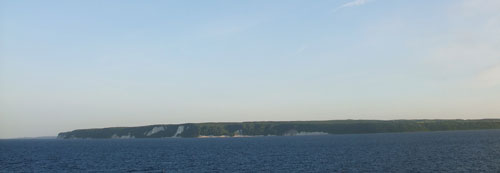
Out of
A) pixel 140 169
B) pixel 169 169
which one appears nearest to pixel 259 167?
pixel 169 169

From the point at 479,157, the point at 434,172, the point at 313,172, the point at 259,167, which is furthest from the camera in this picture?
the point at 479,157

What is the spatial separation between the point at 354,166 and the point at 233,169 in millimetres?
23315

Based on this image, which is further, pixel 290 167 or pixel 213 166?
pixel 213 166

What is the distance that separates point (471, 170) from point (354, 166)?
762 inches

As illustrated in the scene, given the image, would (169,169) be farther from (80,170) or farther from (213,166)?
(80,170)

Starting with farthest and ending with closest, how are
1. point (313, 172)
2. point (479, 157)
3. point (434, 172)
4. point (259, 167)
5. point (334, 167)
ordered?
point (479, 157) → point (259, 167) → point (334, 167) → point (313, 172) → point (434, 172)

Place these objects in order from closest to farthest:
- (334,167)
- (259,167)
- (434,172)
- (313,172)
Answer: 1. (434,172)
2. (313,172)
3. (334,167)
4. (259,167)

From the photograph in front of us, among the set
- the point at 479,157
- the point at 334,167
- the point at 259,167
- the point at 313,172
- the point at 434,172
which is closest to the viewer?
the point at 434,172

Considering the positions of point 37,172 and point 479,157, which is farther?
point 479,157

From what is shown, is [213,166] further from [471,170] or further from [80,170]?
[471,170]

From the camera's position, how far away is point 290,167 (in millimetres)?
76500

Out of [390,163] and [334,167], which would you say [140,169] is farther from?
[390,163]

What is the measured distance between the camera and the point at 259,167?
256 ft

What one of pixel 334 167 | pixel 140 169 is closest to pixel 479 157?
pixel 334 167
